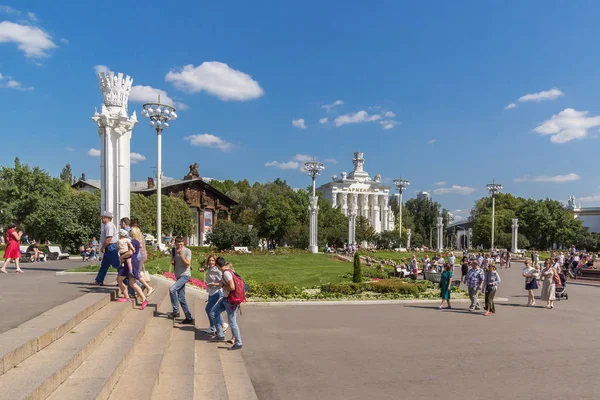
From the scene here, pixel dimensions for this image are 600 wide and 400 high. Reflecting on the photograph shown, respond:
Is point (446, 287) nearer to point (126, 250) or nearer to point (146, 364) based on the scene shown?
point (126, 250)

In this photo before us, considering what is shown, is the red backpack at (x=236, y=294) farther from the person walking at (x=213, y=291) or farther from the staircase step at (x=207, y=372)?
the staircase step at (x=207, y=372)

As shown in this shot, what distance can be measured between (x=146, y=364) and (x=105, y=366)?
921 mm

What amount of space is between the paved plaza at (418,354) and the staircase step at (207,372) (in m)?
0.61

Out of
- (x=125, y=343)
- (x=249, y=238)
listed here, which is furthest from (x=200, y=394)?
(x=249, y=238)

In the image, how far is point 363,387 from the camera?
7086 mm

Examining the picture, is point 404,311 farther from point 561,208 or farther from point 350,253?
point 561,208

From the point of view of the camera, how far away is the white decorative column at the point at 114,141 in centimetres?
1952

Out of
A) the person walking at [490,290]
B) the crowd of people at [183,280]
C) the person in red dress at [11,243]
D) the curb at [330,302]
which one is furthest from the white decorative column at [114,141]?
the person walking at [490,290]

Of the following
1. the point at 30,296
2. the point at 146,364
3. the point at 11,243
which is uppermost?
the point at 11,243

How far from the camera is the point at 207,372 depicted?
7.30m

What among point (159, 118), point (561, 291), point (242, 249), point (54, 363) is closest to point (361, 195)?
point (242, 249)

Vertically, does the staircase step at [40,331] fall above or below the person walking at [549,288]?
above

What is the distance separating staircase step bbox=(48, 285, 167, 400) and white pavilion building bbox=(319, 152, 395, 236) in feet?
330

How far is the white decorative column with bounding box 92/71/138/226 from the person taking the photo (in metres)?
19.5
